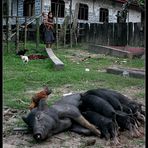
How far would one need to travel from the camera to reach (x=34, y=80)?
820 cm

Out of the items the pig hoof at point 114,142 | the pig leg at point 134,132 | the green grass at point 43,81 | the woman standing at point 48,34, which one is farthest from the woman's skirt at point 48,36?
the pig hoof at point 114,142

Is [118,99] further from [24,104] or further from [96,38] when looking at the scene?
[96,38]

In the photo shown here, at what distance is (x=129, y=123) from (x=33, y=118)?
1.12 m

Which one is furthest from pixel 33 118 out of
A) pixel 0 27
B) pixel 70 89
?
pixel 70 89

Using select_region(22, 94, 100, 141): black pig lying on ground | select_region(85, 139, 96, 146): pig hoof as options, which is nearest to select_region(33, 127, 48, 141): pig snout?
select_region(22, 94, 100, 141): black pig lying on ground

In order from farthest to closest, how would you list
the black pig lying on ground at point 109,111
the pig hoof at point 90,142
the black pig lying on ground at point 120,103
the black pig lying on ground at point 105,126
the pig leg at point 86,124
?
the black pig lying on ground at point 120,103
the black pig lying on ground at point 109,111
the pig leg at point 86,124
the black pig lying on ground at point 105,126
the pig hoof at point 90,142

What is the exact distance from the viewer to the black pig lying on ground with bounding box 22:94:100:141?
150 inches

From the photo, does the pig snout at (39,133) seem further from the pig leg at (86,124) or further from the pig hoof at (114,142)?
the pig hoof at (114,142)

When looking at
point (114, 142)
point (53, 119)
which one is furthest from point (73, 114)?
point (114, 142)

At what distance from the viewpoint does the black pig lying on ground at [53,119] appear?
380cm

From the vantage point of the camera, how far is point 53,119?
403cm

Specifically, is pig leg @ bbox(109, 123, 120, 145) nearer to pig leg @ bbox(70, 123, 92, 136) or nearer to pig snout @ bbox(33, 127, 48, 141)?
pig leg @ bbox(70, 123, 92, 136)

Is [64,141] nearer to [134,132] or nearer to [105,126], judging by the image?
[105,126]

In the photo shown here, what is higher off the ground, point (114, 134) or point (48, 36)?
point (48, 36)
